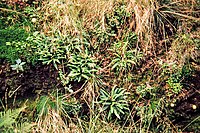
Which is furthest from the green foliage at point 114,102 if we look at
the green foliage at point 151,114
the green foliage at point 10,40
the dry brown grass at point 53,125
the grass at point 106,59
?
the green foliage at point 10,40

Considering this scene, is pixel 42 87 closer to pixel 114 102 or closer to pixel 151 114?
pixel 114 102

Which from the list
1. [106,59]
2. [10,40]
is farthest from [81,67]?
[10,40]

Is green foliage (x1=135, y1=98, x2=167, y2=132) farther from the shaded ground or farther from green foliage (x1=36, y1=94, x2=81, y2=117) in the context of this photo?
green foliage (x1=36, y1=94, x2=81, y2=117)

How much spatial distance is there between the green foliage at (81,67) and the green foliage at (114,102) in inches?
7.7

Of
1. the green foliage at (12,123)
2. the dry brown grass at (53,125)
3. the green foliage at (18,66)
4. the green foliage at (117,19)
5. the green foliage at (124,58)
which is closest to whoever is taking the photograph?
the green foliage at (12,123)

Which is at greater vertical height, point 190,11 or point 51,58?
point 190,11

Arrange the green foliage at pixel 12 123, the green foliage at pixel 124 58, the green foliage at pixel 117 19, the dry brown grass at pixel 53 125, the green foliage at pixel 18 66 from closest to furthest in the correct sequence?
the green foliage at pixel 12 123, the dry brown grass at pixel 53 125, the green foliage at pixel 18 66, the green foliage at pixel 124 58, the green foliage at pixel 117 19

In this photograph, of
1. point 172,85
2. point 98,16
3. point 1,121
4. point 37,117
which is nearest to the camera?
point 1,121

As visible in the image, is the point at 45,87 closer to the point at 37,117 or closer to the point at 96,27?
the point at 37,117

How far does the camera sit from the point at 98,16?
3553mm

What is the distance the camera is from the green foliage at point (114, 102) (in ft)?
10.4

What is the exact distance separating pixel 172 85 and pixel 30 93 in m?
1.26

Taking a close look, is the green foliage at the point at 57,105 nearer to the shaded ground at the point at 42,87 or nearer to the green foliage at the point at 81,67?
the shaded ground at the point at 42,87

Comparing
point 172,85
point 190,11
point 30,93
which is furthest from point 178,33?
point 30,93
